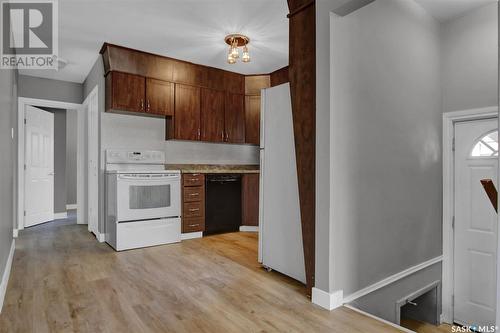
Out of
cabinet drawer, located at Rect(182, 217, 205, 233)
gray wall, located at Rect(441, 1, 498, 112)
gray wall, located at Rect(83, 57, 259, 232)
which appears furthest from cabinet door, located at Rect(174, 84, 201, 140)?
gray wall, located at Rect(441, 1, 498, 112)

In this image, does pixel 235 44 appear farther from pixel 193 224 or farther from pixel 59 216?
pixel 59 216

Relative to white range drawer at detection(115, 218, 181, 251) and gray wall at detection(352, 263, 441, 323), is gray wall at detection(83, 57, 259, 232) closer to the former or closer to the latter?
white range drawer at detection(115, 218, 181, 251)

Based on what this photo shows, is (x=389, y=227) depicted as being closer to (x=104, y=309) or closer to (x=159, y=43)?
(x=104, y=309)

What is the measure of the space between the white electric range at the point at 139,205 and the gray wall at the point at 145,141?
189 millimetres

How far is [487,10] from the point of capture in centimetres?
309

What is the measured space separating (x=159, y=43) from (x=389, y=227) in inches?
130

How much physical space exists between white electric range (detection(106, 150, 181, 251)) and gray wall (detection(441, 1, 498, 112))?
3.44m

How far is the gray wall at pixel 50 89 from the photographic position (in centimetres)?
486

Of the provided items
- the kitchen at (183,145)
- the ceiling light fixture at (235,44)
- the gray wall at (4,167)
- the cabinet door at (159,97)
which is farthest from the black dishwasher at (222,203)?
the gray wall at (4,167)

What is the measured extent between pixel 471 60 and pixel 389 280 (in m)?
2.44

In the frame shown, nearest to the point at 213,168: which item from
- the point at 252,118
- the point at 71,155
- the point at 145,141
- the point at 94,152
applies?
the point at 252,118

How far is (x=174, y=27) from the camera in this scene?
11.0 ft

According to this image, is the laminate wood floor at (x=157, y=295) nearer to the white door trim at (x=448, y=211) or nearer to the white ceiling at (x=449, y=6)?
the white door trim at (x=448, y=211)

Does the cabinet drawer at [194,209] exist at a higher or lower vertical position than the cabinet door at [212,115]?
lower
